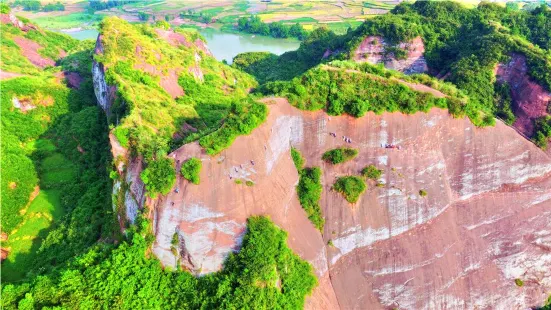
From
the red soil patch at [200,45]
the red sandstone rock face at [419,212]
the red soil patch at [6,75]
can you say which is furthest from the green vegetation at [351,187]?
the red soil patch at [6,75]

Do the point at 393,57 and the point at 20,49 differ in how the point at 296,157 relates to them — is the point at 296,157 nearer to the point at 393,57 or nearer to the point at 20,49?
the point at 393,57

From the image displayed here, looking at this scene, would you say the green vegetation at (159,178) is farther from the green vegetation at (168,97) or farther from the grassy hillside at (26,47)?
the grassy hillside at (26,47)

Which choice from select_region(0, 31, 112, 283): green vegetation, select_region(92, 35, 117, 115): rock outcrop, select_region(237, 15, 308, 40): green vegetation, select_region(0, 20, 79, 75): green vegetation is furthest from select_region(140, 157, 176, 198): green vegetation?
select_region(237, 15, 308, 40): green vegetation

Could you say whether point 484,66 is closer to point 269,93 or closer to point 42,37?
point 269,93

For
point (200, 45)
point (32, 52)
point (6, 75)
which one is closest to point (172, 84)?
point (200, 45)

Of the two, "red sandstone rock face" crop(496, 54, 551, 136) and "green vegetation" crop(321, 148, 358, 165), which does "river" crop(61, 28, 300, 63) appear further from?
"green vegetation" crop(321, 148, 358, 165)
